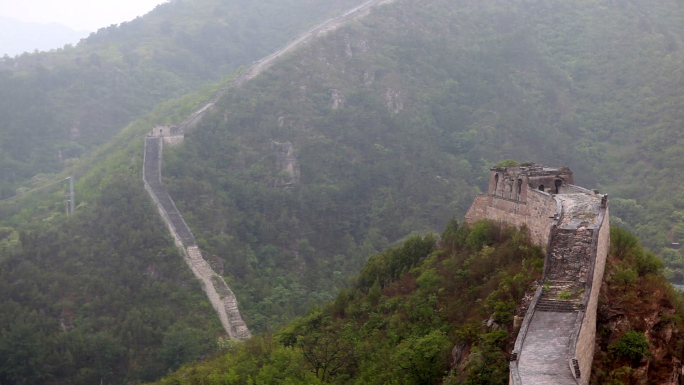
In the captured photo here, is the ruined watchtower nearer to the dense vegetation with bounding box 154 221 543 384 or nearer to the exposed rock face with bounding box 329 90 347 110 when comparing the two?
the exposed rock face with bounding box 329 90 347 110

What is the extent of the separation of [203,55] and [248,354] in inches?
2739

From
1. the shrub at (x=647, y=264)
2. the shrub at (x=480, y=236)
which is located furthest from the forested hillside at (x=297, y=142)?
the shrub at (x=647, y=264)

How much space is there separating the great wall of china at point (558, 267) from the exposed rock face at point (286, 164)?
121ft

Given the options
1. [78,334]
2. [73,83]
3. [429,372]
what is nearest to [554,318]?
[429,372]

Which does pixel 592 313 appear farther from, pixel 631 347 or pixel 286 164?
pixel 286 164

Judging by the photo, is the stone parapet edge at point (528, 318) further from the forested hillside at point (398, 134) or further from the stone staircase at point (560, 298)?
the forested hillside at point (398, 134)

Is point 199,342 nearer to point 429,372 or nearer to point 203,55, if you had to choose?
point 429,372

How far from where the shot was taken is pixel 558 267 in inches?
726

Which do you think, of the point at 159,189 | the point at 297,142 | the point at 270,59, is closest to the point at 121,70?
the point at 270,59

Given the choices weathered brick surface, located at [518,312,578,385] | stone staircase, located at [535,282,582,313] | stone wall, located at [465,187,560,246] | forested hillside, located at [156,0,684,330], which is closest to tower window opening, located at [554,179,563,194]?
stone wall, located at [465,187,560,246]

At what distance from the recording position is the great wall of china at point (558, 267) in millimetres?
14984

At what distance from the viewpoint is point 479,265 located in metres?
23.0

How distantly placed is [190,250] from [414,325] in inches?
996

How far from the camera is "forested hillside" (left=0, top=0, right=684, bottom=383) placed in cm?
4331
